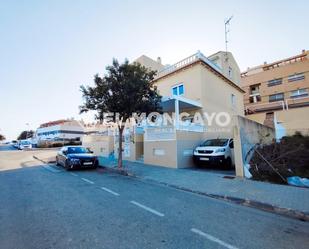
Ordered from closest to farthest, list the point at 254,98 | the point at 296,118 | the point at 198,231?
the point at 198,231 < the point at 296,118 < the point at 254,98

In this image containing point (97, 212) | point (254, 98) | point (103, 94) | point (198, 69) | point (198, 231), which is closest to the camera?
point (198, 231)

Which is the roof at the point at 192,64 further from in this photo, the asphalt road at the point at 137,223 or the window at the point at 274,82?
the window at the point at 274,82

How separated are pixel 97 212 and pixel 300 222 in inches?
186

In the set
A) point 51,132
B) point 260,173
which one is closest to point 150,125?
point 260,173

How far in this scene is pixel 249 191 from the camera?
21.7ft

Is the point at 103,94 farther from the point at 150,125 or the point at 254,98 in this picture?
the point at 254,98

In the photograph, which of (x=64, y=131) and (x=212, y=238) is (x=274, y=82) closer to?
(x=212, y=238)

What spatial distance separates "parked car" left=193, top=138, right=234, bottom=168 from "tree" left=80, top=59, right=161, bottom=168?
4063 millimetres

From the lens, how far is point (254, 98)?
31719mm

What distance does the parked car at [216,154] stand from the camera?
35.6 feet

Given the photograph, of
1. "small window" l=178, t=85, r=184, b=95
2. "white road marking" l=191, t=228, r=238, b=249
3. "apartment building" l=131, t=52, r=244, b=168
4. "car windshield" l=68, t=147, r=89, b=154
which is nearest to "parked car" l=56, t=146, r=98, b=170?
"car windshield" l=68, t=147, r=89, b=154

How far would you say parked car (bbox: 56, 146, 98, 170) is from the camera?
39.6 feet

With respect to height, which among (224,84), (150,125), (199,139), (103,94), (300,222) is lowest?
(300,222)

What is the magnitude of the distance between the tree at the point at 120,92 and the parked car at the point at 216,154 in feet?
13.3
